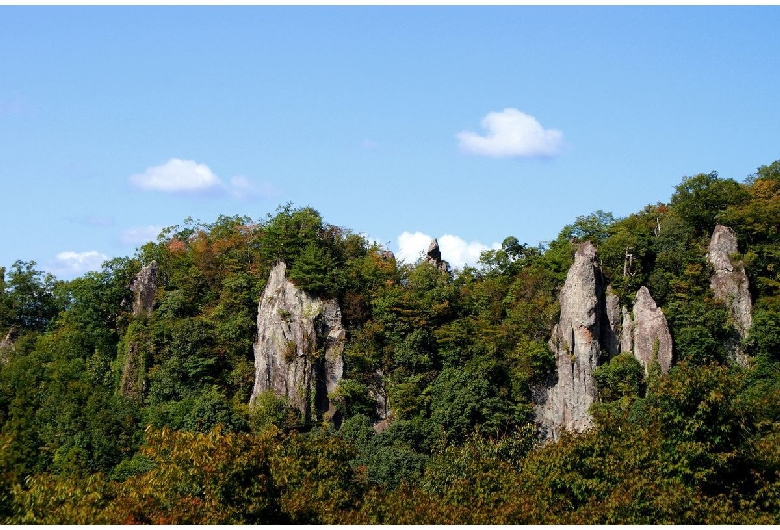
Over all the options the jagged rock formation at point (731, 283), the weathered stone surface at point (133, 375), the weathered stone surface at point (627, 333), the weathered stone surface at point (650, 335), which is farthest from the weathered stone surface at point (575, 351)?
the weathered stone surface at point (133, 375)

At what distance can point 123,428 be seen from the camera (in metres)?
36.9

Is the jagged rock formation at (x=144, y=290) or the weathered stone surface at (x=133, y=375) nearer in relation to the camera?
the weathered stone surface at (x=133, y=375)

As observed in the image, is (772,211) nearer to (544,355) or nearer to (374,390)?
(544,355)

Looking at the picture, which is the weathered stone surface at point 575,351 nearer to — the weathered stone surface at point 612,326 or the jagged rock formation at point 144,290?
the weathered stone surface at point 612,326

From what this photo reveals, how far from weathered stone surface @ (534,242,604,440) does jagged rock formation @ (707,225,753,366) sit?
4.81 meters

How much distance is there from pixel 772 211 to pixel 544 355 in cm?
1152

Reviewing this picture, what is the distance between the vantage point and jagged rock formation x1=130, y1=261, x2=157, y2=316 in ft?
137

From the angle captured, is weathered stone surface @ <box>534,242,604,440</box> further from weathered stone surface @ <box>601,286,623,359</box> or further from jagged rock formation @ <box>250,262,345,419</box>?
jagged rock formation @ <box>250,262,345,419</box>

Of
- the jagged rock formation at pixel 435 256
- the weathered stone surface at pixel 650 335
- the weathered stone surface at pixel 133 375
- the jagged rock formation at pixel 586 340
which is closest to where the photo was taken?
the jagged rock formation at pixel 586 340

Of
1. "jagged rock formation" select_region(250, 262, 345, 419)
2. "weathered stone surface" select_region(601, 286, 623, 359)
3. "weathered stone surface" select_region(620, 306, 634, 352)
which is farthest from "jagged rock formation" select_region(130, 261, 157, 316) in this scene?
"weathered stone surface" select_region(620, 306, 634, 352)

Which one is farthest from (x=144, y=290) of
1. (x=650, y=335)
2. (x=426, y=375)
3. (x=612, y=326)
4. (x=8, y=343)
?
(x=650, y=335)

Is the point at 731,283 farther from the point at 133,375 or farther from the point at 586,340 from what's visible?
the point at 133,375

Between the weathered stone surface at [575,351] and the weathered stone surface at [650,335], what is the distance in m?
1.42

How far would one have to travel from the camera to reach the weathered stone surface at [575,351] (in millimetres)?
36688
